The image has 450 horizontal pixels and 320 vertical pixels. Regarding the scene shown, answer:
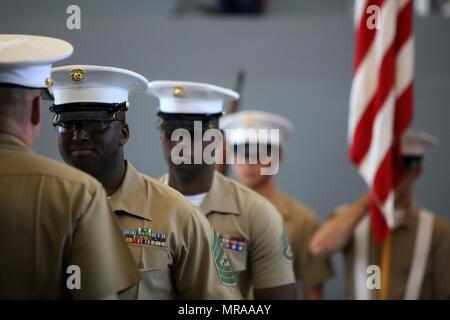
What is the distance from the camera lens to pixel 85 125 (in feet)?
6.85

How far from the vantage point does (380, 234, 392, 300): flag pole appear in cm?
369

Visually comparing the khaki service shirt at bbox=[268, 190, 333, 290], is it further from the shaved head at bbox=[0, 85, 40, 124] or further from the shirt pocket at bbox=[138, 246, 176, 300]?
the shaved head at bbox=[0, 85, 40, 124]

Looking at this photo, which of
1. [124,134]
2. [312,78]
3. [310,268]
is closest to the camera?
[124,134]

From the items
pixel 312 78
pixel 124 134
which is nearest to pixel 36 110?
pixel 124 134

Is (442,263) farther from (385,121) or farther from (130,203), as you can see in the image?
(130,203)

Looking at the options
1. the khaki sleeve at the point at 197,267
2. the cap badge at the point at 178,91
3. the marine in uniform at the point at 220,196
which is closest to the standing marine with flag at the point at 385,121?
the marine in uniform at the point at 220,196

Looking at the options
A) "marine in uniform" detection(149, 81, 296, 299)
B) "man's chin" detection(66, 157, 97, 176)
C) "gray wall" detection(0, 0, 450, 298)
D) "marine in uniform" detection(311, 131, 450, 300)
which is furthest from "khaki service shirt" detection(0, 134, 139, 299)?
"gray wall" detection(0, 0, 450, 298)

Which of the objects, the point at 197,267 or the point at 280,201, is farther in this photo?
the point at 280,201

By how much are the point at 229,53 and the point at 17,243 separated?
3.35 metres

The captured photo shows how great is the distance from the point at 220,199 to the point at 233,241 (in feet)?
0.48

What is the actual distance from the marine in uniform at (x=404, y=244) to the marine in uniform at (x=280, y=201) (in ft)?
0.28

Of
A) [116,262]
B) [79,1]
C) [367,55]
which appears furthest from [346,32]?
[116,262]

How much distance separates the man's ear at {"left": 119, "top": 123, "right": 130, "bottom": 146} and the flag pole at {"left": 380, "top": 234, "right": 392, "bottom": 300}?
1.82 m
